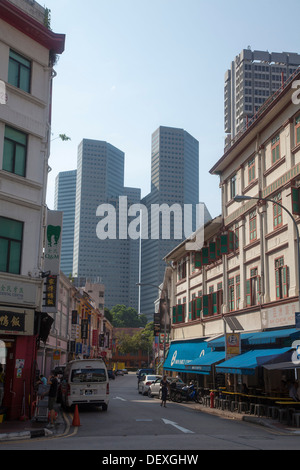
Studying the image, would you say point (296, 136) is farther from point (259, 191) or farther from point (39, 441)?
point (39, 441)

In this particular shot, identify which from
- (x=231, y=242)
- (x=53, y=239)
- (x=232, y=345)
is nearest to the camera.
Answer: (x=53, y=239)

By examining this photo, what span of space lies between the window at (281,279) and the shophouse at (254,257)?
54mm

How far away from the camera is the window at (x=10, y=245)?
2095 cm

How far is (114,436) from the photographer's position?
52.0ft

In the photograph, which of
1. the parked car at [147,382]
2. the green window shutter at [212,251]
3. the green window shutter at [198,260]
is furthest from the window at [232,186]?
the parked car at [147,382]

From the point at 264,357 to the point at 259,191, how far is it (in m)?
11.6

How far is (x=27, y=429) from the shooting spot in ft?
56.7

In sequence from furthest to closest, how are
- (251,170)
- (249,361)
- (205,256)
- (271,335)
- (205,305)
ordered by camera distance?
1. (205,305)
2. (205,256)
3. (251,170)
4. (271,335)
5. (249,361)

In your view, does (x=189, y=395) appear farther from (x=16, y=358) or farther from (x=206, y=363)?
(x=16, y=358)

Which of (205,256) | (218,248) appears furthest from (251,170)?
(205,256)

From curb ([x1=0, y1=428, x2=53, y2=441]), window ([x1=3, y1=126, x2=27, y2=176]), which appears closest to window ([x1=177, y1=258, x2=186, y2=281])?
window ([x1=3, y1=126, x2=27, y2=176])

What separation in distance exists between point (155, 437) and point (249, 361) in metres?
10.2

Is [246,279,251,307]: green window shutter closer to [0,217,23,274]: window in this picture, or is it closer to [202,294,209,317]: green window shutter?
[202,294,209,317]: green window shutter
